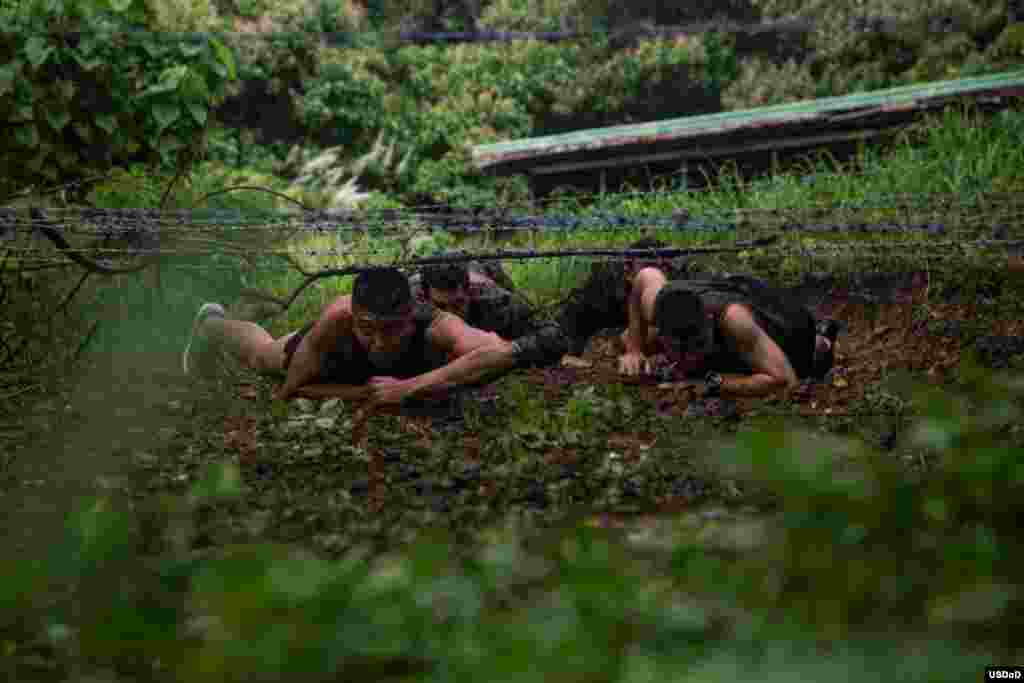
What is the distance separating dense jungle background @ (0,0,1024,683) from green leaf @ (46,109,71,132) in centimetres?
1

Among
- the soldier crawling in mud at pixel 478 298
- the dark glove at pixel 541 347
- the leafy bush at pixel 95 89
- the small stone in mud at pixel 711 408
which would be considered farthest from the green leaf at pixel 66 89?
the small stone in mud at pixel 711 408

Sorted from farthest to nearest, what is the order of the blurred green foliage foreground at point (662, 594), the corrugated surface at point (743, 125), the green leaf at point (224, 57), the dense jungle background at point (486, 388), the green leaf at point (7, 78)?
the corrugated surface at point (743, 125) < the green leaf at point (224, 57) < the green leaf at point (7, 78) < the dense jungle background at point (486, 388) < the blurred green foliage foreground at point (662, 594)

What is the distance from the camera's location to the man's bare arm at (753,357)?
6223mm

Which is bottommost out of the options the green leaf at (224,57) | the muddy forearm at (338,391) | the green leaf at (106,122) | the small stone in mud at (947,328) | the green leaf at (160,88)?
the small stone in mud at (947,328)

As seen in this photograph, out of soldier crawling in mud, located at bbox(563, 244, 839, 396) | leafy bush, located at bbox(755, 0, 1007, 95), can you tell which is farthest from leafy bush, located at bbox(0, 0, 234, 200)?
leafy bush, located at bbox(755, 0, 1007, 95)

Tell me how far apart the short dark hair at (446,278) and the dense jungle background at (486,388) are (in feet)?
0.72

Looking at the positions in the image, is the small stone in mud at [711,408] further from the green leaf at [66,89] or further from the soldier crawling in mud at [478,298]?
the green leaf at [66,89]

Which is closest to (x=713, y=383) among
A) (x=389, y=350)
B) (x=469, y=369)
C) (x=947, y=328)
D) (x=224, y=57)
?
(x=469, y=369)

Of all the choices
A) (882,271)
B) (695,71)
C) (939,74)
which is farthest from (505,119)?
(882,271)

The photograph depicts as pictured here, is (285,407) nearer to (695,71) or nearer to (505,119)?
(505,119)

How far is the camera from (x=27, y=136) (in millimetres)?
8930

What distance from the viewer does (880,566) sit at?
1.94m

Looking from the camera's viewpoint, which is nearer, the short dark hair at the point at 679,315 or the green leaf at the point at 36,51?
the short dark hair at the point at 679,315

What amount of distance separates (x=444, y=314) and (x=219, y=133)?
23.4 feet
